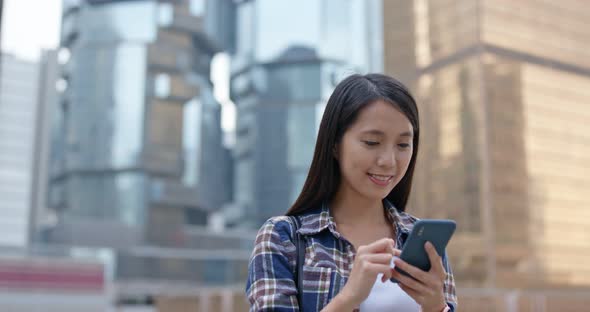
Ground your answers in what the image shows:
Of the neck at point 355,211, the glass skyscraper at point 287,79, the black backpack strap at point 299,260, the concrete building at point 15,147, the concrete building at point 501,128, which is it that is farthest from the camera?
the concrete building at point 15,147

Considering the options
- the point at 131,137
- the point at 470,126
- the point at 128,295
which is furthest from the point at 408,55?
the point at 128,295

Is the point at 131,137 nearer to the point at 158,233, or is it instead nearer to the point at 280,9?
the point at 158,233

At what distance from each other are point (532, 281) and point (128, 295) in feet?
53.2

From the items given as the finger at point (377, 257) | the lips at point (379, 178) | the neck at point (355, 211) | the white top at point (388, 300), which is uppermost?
the lips at point (379, 178)

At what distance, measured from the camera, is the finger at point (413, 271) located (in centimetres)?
96

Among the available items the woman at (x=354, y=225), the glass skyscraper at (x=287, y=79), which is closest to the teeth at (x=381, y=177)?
the woman at (x=354, y=225)

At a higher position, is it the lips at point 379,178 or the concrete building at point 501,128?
the concrete building at point 501,128

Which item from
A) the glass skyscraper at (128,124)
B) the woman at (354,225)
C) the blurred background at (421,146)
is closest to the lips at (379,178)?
the woman at (354,225)

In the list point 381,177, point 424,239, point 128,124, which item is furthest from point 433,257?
point 128,124

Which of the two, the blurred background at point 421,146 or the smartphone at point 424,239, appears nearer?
the smartphone at point 424,239

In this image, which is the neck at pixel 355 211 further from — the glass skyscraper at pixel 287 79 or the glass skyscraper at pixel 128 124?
the glass skyscraper at pixel 287 79

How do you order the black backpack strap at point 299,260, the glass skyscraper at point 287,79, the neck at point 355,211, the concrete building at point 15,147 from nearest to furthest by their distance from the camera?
the black backpack strap at point 299,260 < the neck at point 355,211 < the glass skyscraper at point 287,79 < the concrete building at point 15,147

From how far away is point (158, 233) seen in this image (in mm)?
31266

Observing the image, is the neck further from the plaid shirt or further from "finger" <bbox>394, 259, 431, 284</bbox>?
"finger" <bbox>394, 259, 431, 284</bbox>
